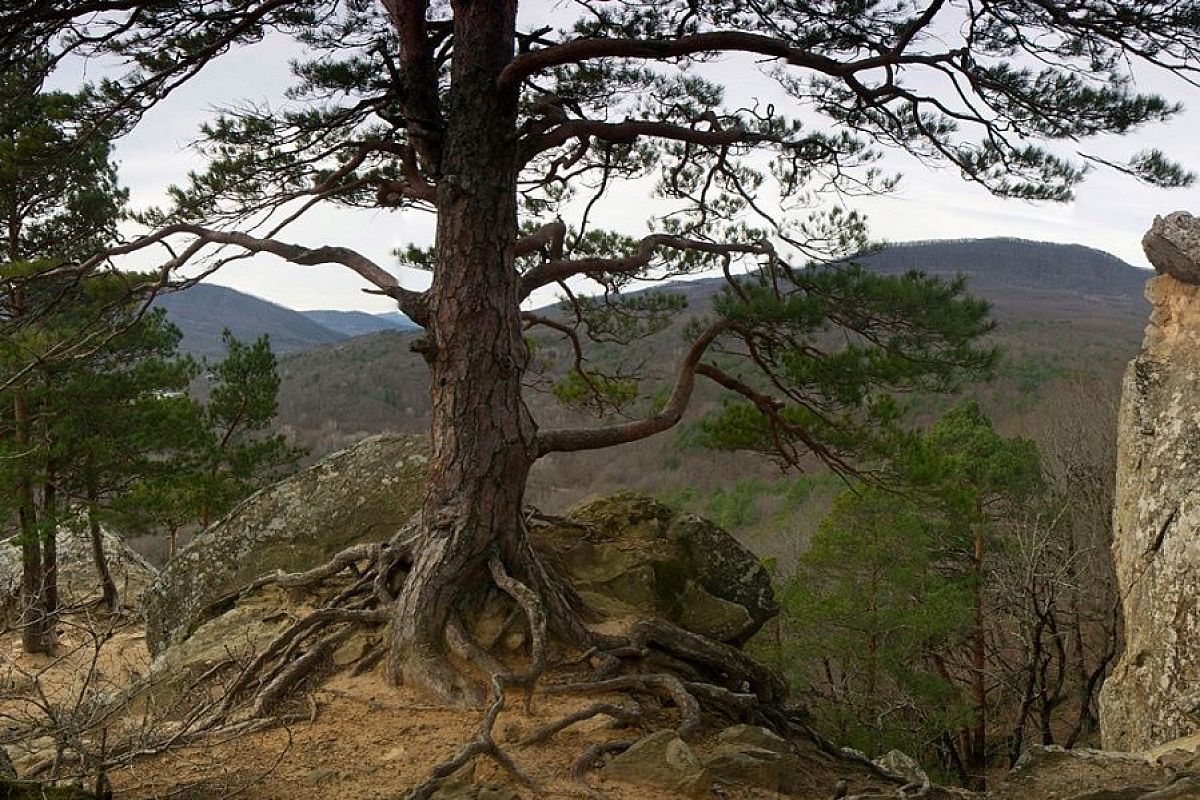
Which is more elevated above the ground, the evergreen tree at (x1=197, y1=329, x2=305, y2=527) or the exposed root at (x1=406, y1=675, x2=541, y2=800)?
the evergreen tree at (x1=197, y1=329, x2=305, y2=527)

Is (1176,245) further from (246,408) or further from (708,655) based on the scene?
(246,408)

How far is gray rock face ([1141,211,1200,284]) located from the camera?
229 inches

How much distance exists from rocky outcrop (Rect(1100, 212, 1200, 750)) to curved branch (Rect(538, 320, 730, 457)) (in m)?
2.98

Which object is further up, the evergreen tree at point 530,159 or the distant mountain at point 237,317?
the distant mountain at point 237,317

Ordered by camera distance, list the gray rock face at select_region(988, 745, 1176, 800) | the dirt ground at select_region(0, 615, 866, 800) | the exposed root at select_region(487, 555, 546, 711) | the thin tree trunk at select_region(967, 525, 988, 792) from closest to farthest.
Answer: the dirt ground at select_region(0, 615, 866, 800) → the gray rock face at select_region(988, 745, 1176, 800) → the exposed root at select_region(487, 555, 546, 711) → the thin tree trunk at select_region(967, 525, 988, 792)

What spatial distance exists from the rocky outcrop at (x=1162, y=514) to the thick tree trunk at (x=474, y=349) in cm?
393

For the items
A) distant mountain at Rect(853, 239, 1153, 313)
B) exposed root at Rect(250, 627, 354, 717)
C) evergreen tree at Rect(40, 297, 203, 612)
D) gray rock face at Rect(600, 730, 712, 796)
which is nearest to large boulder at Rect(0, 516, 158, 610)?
evergreen tree at Rect(40, 297, 203, 612)

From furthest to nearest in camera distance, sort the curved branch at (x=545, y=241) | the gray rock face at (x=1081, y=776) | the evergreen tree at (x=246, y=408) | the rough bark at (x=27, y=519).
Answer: the evergreen tree at (x=246, y=408) → the rough bark at (x=27, y=519) → the curved branch at (x=545, y=241) → the gray rock face at (x=1081, y=776)

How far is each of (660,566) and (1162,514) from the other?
3.44m

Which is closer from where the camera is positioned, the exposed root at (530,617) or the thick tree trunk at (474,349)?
the exposed root at (530,617)

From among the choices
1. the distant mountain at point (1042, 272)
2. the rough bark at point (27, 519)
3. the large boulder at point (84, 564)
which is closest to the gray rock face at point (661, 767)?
the rough bark at point (27, 519)

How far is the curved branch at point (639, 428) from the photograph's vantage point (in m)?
5.47

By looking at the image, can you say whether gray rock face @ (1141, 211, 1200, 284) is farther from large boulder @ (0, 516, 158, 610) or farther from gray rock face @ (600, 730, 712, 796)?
large boulder @ (0, 516, 158, 610)

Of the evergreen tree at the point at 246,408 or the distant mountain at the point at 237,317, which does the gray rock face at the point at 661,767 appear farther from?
the distant mountain at the point at 237,317
